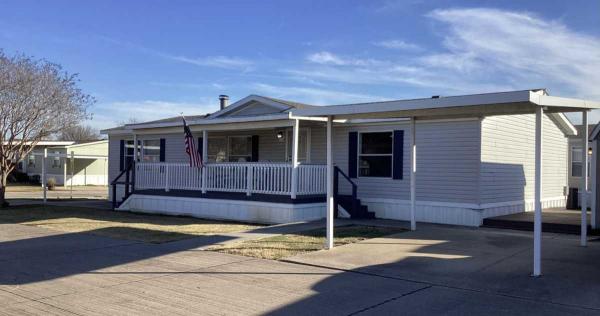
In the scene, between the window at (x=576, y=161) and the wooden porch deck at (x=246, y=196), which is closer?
the wooden porch deck at (x=246, y=196)

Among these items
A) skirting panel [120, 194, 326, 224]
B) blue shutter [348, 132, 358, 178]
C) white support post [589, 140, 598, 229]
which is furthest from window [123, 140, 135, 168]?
white support post [589, 140, 598, 229]

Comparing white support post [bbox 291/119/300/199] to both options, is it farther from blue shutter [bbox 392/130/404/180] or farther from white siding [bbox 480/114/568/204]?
white siding [bbox 480/114/568/204]

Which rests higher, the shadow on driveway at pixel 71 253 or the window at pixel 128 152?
the window at pixel 128 152

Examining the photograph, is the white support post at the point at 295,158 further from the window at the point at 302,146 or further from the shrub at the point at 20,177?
the shrub at the point at 20,177

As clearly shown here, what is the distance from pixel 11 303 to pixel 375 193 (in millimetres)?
11005

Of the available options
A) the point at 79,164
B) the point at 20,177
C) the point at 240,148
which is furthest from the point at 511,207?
the point at 20,177

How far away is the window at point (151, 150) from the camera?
21.2m

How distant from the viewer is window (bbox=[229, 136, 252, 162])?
18766mm

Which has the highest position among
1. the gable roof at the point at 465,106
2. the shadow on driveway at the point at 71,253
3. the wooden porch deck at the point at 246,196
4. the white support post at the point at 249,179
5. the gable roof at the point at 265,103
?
the gable roof at the point at 265,103

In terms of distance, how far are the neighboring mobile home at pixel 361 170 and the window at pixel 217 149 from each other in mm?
75

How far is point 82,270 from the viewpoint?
827 cm

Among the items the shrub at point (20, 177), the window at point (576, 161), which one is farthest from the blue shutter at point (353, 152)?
the shrub at point (20, 177)

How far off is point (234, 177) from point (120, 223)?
3.58 m

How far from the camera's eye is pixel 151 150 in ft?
70.1
